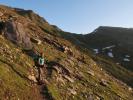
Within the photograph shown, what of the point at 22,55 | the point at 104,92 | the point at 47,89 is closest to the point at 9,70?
the point at 47,89

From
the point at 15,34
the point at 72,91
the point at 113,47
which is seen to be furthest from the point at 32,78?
the point at 113,47

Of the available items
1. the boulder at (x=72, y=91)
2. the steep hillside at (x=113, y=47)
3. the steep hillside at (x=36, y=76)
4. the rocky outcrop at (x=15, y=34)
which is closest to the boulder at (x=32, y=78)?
the steep hillside at (x=36, y=76)

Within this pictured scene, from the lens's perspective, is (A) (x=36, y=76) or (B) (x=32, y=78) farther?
(A) (x=36, y=76)

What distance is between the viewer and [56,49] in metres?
68.2

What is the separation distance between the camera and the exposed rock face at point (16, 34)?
178 feet

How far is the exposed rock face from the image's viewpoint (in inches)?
2131

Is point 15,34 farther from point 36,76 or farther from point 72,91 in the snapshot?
point 72,91

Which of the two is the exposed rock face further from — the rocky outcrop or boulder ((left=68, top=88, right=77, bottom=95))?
boulder ((left=68, top=88, right=77, bottom=95))

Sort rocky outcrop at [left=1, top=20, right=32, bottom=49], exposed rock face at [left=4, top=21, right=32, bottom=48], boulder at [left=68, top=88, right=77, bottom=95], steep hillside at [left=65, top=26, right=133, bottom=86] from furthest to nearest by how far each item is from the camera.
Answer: steep hillside at [left=65, top=26, right=133, bottom=86], exposed rock face at [left=4, top=21, right=32, bottom=48], rocky outcrop at [left=1, top=20, right=32, bottom=49], boulder at [left=68, top=88, right=77, bottom=95]

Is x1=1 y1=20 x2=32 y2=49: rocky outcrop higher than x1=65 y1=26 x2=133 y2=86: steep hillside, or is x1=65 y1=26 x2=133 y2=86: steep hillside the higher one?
x1=1 y1=20 x2=32 y2=49: rocky outcrop

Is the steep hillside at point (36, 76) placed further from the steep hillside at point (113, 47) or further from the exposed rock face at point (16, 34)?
the steep hillside at point (113, 47)

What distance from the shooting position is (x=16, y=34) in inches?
2163

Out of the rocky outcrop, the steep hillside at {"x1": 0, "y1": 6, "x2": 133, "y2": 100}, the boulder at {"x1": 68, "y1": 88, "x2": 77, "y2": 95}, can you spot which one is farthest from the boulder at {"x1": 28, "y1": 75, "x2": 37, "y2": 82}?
the rocky outcrop

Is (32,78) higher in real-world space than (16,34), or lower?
lower
